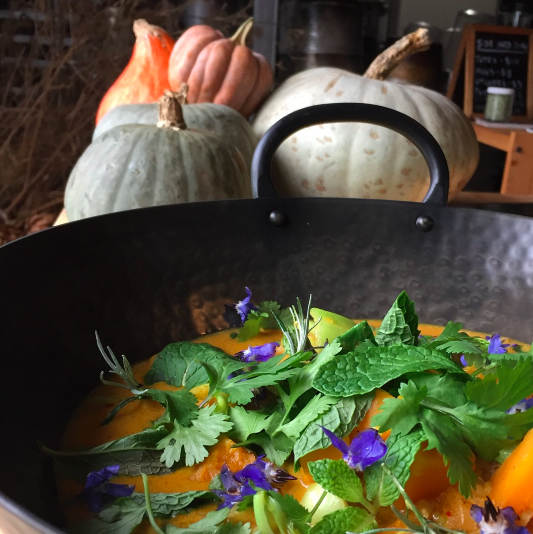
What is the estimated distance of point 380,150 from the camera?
1686mm

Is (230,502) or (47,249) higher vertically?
(47,249)

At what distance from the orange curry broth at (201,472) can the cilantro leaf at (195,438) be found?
0.06 feet

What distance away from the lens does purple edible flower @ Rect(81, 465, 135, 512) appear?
0.55 m

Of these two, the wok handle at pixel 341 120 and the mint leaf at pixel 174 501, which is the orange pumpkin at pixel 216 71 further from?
the mint leaf at pixel 174 501

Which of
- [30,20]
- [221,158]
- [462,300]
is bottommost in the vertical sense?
[462,300]

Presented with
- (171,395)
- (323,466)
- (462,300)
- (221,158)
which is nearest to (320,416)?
(323,466)

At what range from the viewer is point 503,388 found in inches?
20.5

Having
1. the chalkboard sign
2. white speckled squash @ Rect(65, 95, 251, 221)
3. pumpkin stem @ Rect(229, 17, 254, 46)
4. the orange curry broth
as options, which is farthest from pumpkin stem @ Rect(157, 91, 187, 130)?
the chalkboard sign

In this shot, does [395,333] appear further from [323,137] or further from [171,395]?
[323,137]

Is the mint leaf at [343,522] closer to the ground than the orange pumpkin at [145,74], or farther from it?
closer to the ground

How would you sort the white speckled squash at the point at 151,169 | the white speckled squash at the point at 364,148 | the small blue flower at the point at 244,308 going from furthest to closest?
1. the white speckled squash at the point at 364,148
2. the white speckled squash at the point at 151,169
3. the small blue flower at the point at 244,308

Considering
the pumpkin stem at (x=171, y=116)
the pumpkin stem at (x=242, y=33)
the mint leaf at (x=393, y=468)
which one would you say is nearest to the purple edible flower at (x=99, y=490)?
the mint leaf at (x=393, y=468)

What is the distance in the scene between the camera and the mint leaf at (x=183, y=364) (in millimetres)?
743

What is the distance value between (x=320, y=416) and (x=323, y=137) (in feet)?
4.17
